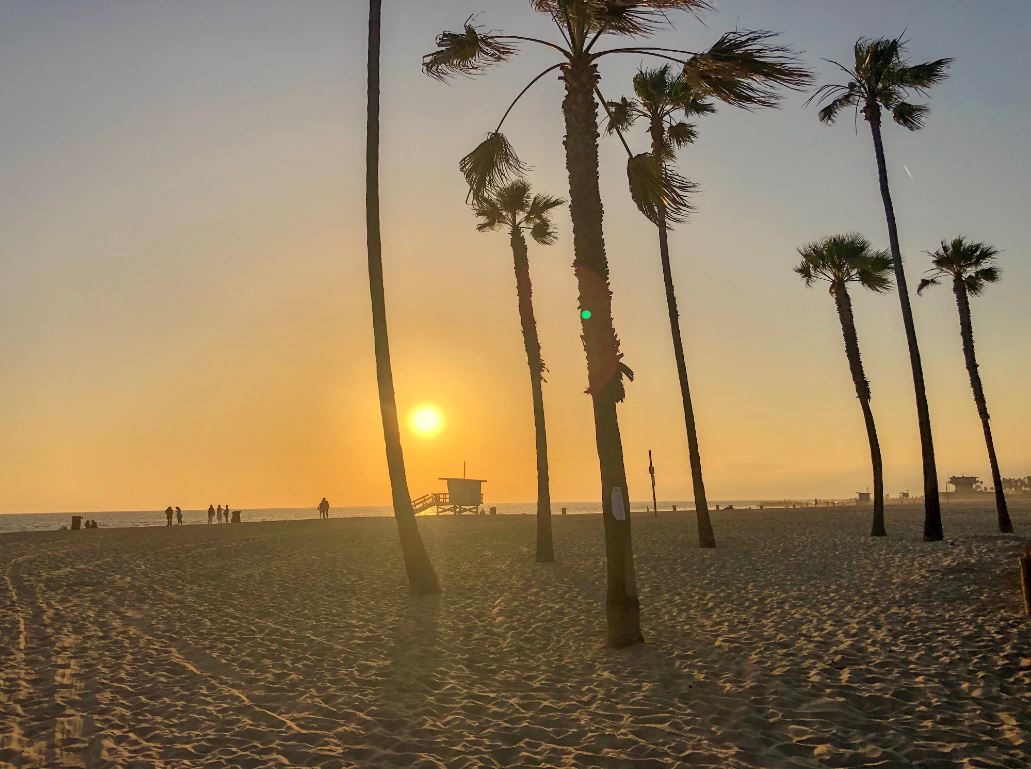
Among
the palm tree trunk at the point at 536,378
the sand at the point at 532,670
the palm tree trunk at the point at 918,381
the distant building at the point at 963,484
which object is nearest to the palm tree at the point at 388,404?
the sand at the point at 532,670

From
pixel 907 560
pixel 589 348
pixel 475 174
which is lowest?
pixel 907 560

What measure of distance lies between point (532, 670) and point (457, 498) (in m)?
50.3

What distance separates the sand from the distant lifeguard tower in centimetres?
4033

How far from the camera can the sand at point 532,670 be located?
21.5 feet

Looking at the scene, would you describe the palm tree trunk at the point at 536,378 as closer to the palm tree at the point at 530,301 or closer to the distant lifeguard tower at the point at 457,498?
the palm tree at the point at 530,301

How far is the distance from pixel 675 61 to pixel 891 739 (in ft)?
30.7

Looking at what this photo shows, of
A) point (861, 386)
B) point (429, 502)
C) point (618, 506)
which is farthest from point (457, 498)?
point (618, 506)

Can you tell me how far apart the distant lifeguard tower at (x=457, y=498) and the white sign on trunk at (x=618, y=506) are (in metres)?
49.1

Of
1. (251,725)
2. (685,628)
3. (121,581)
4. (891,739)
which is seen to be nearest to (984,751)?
(891,739)

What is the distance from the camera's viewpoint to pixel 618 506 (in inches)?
401

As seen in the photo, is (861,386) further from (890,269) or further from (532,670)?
(532,670)

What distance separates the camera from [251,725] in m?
7.43

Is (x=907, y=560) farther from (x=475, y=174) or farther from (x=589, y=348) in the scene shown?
(x=475, y=174)

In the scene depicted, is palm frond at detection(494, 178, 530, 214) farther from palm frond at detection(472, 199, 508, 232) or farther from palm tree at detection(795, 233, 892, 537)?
palm tree at detection(795, 233, 892, 537)
